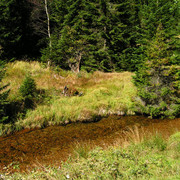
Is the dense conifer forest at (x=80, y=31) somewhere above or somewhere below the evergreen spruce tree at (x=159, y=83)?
above

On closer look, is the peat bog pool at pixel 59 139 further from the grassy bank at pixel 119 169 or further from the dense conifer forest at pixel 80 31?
the dense conifer forest at pixel 80 31

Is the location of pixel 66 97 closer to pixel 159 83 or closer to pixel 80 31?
pixel 159 83

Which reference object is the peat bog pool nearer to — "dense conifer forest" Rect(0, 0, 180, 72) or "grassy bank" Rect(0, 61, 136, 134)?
"grassy bank" Rect(0, 61, 136, 134)

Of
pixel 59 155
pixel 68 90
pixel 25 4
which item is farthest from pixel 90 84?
pixel 25 4

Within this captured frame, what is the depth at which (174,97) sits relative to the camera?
8953mm

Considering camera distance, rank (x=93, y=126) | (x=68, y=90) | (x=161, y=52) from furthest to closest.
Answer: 1. (x=68, y=90)
2. (x=161, y=52)
3. (x=93, y=126)

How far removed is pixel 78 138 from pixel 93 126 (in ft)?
4.58

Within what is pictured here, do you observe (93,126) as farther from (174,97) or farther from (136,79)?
(174,97)

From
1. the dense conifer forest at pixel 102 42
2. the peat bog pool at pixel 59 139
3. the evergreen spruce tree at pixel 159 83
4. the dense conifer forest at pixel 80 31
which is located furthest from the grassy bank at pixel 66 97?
the dense conifer forest at pixel 80 31

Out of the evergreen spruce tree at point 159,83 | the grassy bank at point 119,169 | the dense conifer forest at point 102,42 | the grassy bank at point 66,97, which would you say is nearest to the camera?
the grassy bank at point 119,169

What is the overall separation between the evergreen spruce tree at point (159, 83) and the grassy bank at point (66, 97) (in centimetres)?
110

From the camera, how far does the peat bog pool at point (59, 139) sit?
16.4 feet

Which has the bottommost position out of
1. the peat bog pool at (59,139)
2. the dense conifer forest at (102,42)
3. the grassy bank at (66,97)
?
the peat bog pool at (59,139)

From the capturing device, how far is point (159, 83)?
888cm
